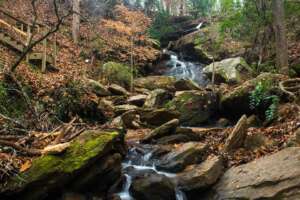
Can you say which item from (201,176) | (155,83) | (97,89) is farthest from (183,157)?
(155,83)

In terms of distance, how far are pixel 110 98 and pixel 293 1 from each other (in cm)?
1002

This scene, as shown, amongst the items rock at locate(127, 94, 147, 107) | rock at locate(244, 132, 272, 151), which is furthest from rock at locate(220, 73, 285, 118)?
rock at locate(127, 94, 147, 107)

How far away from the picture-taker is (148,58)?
2373 cm

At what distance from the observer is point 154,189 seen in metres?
8.32

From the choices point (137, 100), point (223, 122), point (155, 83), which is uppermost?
point (155, 83)

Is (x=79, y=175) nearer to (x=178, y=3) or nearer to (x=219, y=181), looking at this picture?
(x=219, y=181)

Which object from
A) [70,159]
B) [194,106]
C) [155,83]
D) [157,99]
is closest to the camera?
[70,159]

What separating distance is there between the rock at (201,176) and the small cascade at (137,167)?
235 millimetres

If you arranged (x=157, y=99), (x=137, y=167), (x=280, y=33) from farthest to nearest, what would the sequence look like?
(x=157, y=99) → (x=280, y=33) → (x=137, y=167)

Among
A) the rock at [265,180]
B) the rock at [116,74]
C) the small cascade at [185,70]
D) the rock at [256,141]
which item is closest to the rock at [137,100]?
the rock at [116,74]

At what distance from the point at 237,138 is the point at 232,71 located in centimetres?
1091

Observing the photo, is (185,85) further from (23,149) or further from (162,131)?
(23,149)

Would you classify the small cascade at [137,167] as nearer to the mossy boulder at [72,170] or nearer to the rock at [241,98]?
the mossy boulder at [72,170]

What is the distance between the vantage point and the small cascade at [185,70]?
23703 mm
